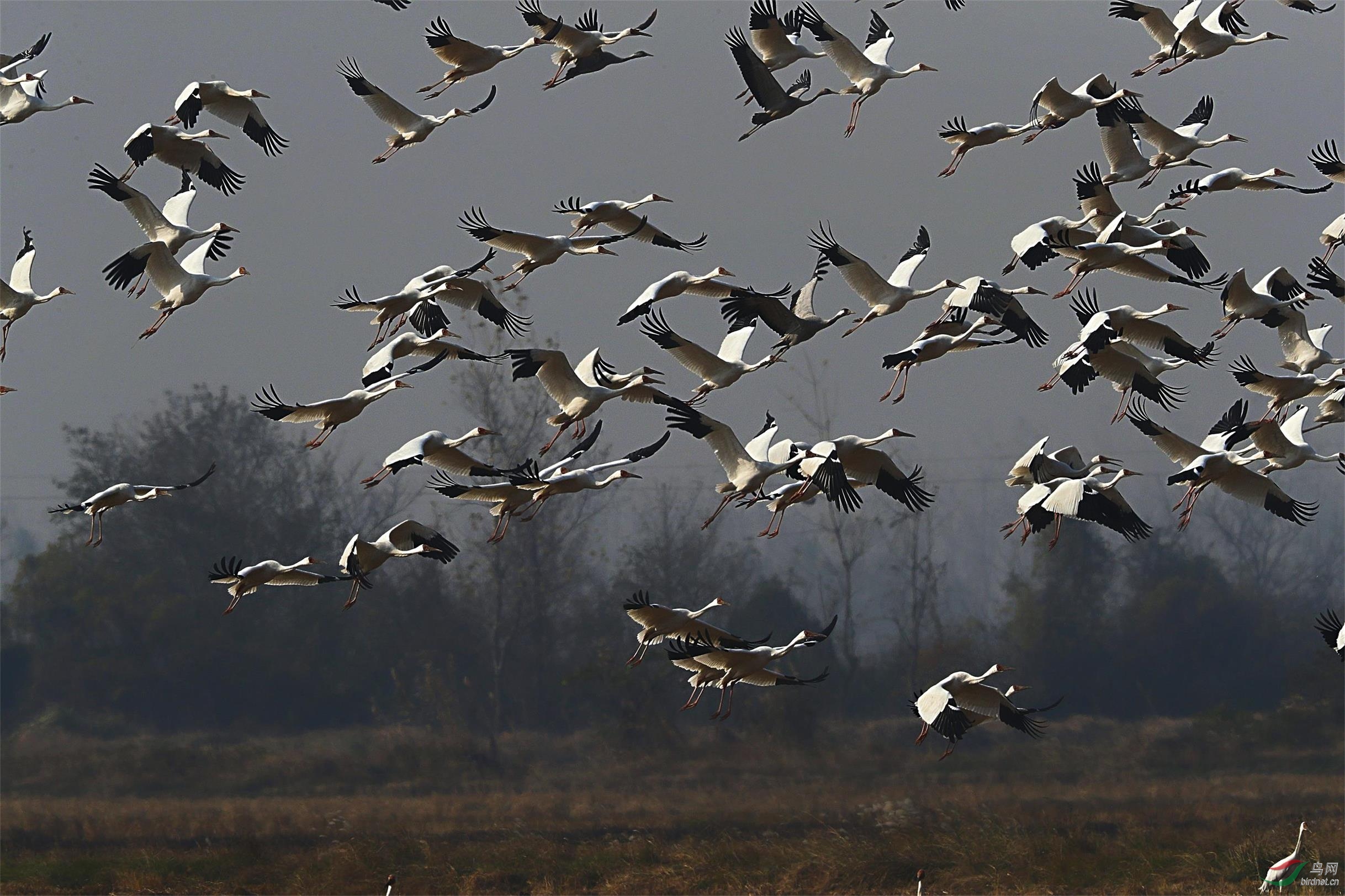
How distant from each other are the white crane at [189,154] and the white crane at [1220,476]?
8420mm

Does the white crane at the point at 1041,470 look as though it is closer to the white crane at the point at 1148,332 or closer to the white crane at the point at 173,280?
the white crane at the point at 1148,332

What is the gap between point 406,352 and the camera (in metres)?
13.0

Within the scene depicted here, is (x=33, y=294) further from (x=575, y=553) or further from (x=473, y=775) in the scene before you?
(x=575, y=553)

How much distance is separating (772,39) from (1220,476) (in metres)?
5.48

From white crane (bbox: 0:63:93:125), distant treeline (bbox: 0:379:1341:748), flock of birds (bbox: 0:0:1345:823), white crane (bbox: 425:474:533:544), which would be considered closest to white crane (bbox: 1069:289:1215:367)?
flock of birds (bbox: 0:0:1345:823)

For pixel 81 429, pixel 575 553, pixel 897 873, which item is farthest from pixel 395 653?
pixel 897 873

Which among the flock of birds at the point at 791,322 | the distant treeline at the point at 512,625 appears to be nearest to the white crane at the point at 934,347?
the flock of birds at the point at 791,322

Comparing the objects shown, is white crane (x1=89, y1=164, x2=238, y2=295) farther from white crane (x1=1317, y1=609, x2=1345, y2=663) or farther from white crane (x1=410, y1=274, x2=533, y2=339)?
white crane (x1=1317, y1=609, x2=1345, y2=663)

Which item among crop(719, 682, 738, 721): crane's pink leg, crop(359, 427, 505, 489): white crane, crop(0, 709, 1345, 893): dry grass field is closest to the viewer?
crop(359, 427, 505, 489): white crane

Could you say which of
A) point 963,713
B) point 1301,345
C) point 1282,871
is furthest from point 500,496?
point 1282,871

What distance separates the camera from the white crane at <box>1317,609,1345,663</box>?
12.4 metres

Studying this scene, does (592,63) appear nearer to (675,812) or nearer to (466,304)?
(466,304)

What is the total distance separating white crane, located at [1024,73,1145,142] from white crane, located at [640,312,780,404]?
3344mm

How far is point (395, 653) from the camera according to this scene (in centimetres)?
3438
